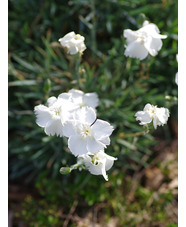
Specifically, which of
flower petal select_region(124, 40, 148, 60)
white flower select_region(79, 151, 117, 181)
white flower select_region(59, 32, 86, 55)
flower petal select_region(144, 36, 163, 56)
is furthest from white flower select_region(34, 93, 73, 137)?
flower petal select_region(144, 36, 163, 56)

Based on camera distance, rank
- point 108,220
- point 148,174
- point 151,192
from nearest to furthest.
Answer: point 108,220 → point 151,192 → point 148,174

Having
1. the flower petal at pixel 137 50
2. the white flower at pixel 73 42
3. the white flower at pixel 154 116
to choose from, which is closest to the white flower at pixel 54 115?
the white flower at pixel 73 42

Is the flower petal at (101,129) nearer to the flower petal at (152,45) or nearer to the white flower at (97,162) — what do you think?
the white flower at (97,162)

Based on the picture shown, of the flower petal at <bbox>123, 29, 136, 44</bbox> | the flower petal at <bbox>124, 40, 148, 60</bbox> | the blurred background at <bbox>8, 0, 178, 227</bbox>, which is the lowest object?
the blurred background at <bbox>8, 0, 178, 227</bbox>

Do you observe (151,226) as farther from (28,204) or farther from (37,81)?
(37,81)

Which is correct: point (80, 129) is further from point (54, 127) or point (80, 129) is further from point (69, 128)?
point (54, 127)

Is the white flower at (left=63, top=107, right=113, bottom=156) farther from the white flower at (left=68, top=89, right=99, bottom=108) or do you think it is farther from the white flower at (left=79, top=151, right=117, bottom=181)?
the white flower at (left=68, top=89, right=99, bottom=108)

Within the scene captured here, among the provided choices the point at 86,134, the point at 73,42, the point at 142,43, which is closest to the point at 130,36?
the point at 142,43

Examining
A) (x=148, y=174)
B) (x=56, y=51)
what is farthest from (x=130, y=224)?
(x=56, y=51)
